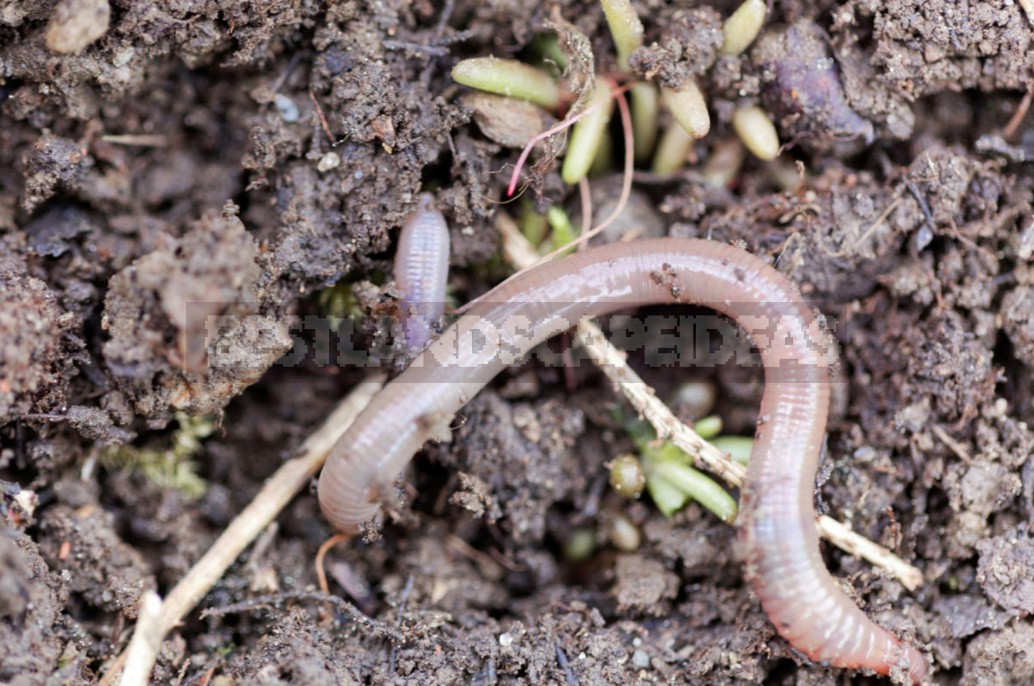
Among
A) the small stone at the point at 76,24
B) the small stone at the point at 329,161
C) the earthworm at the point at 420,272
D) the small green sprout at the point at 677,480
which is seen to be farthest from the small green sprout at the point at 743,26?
the small stone at the point at 76,24

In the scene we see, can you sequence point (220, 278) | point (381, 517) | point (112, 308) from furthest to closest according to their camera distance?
point (381, 517) < point (112, 308) < point (220, 278)

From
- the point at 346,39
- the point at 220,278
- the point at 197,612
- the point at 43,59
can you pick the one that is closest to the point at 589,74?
the point at 346,39

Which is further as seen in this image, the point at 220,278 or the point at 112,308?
the point at 112,308

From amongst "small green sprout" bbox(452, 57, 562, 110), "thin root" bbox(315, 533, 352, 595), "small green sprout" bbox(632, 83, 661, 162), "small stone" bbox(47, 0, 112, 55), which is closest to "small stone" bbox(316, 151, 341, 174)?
"small green sprout" bbox(452, 57, 562, 110)

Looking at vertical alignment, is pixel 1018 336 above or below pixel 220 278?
below

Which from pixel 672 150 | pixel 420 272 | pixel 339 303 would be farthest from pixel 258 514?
pixel 672 150

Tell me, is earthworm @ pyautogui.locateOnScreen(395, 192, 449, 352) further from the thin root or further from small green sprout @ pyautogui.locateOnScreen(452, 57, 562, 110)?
the thin root

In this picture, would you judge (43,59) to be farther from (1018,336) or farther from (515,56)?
(1018,336)
